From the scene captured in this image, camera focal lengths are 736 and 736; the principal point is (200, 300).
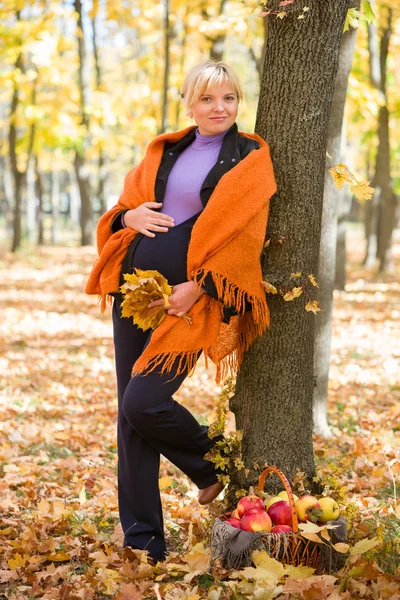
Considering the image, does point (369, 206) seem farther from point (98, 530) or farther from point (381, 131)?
point (98, 530)

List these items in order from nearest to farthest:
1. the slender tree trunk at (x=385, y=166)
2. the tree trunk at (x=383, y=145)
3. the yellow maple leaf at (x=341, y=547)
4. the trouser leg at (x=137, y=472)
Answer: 1. the yellow maple leaf at (x=341, y=547)
2. the trouser leg at (x=137, y=472)
3. the tree trunk at (x=383, y=145)
4. the slender tree trunk at (x=385, y=166)

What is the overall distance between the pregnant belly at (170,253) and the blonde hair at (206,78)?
56 cm

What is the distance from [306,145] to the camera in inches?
129

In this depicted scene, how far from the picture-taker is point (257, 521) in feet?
9.59

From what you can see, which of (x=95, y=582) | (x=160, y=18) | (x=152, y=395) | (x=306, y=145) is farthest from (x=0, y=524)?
(x=160, y=18)

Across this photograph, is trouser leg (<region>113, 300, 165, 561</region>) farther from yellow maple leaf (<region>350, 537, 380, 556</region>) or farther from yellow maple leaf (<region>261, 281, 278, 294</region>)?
yellow maple leaf (<region>350, 537, 380, 556</region>)

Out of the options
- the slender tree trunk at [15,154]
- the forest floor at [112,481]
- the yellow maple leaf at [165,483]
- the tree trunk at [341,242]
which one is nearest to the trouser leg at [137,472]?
the forest floor at [112,481]

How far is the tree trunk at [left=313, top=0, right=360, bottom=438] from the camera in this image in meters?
5.29

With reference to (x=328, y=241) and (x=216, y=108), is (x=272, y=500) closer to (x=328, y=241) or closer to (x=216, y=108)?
(x=216, y=108)

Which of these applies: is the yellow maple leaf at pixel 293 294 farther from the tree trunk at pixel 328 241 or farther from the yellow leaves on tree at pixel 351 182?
the tree trunk at pixel 328 241

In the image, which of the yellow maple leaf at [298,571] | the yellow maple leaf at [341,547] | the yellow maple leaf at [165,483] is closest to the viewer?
the yellow maple leaf at [298,571]

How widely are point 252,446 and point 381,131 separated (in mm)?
13411

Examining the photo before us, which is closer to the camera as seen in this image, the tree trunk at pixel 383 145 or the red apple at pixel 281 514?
the red apple at pixel 281 514

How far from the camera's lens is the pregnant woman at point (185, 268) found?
3.12 metres
